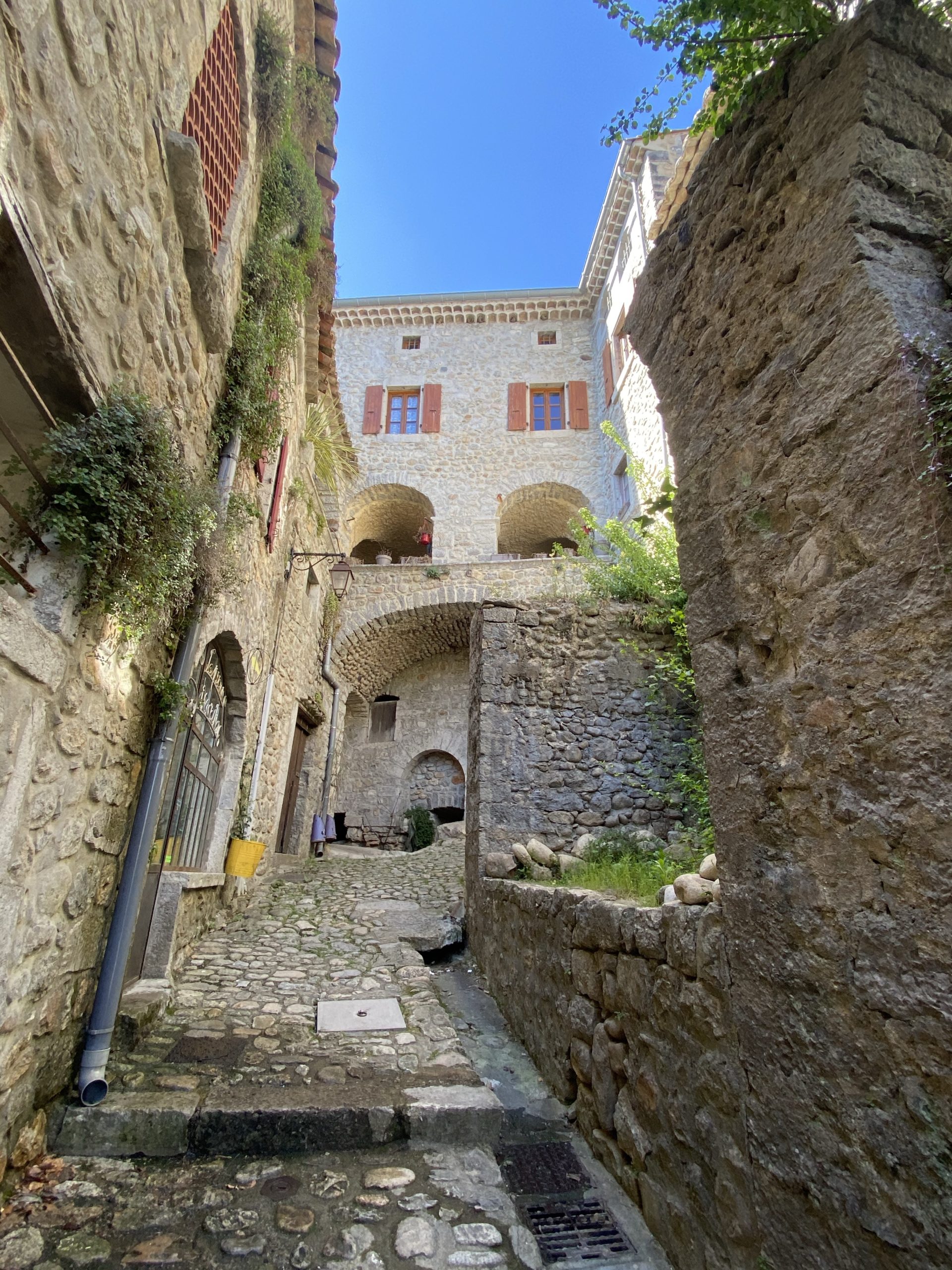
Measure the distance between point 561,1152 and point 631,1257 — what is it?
0.67m

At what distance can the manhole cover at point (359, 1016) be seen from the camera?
355 centimetres

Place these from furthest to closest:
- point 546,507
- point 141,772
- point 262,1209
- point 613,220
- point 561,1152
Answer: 1. point 546,507
2. point 613,220
3. point 141,772
4. point 561,1152
5. point 262,1209

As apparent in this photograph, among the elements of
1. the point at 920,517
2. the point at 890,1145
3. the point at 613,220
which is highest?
the point at 613,220

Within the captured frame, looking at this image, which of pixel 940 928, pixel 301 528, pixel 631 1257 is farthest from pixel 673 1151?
pixel 301 528

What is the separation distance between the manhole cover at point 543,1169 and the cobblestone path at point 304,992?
21.9 inches

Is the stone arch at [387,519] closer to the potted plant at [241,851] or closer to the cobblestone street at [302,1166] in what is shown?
the potted plant at [241,851]

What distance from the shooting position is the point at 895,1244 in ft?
3.35

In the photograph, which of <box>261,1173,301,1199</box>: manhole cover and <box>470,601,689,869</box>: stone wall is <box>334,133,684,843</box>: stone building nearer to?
<box>470,601,689,869</box>: stone wall

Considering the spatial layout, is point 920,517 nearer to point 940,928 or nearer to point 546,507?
point 940,928

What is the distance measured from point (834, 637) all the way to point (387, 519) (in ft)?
53.3

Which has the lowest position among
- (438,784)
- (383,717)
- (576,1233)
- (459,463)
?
(576,1233)

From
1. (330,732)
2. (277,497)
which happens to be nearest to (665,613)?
(277,497)

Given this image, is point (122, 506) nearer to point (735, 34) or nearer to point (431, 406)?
point (735, 34)

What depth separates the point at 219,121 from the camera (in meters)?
3.71
